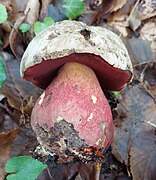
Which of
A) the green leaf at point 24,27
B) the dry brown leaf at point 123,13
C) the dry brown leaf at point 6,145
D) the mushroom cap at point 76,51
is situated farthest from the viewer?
the dry brown leaf at point 123,13

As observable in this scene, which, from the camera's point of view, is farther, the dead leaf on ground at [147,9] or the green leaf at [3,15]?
the dead leaf on ground at [147,9]

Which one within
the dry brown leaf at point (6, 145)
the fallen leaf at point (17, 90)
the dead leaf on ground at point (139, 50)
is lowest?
the dry brown leaf at point (6, 145)

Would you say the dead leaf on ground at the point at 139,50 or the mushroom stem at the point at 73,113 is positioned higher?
the mushroom stem at the point at 73,113

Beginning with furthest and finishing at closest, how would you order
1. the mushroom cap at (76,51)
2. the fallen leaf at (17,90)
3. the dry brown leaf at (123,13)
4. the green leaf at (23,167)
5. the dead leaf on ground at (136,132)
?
1. the dry brown leaf at (123,13)
2. the fallen leaf at (17,90)
3. the dead leaf on ground at (136,132)
4. the green leaf at (23,167)
5. the mushroom cap at (76,51)

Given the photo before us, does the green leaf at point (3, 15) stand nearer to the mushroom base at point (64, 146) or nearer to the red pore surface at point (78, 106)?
the red pore surface at point (78, 106)

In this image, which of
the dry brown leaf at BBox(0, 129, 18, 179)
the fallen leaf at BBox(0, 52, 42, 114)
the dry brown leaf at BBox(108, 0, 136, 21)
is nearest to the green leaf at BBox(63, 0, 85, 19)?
the dry brown leaf at BBox(108, 0, 136, 21)

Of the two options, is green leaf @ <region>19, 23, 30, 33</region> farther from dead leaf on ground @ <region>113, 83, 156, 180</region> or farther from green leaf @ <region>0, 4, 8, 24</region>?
dead leaf on ground @ <region>113, 83, 156, 180</region>

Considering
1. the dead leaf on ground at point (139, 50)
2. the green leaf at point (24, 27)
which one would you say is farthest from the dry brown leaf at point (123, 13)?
the green leaf at point (24, 27)

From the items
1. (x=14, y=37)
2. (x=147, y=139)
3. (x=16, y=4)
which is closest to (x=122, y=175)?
(x=147, y=139)
